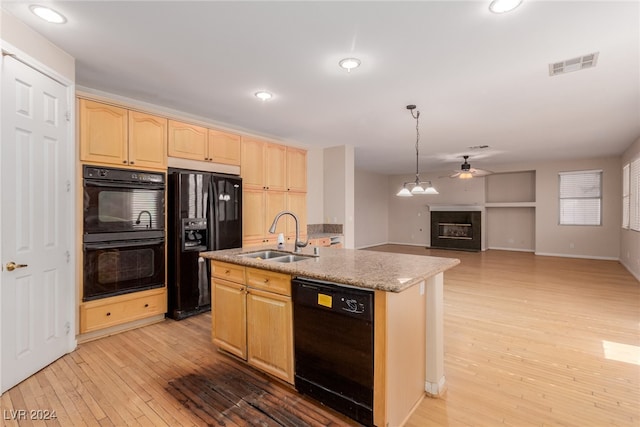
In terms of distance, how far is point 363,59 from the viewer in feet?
8.77

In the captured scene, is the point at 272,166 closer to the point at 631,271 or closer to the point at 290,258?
the point at 290,258

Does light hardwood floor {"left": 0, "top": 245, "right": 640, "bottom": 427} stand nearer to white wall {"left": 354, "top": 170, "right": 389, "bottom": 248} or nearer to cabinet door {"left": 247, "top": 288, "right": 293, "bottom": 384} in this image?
cabinet door {"left": 247, "top": 288, "right": 293, "bottom": 384}

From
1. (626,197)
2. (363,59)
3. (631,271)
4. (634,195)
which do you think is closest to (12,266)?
(363,59)

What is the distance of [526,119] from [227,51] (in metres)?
4.29

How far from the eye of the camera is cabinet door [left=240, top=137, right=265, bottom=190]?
4504 mm

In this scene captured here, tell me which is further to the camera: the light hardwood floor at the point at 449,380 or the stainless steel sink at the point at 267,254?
the stainless steel sink at the point at 267,254

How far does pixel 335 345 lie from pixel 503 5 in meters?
2.42

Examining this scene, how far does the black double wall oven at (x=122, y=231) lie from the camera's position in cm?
297

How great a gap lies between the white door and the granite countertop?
4.20 feet

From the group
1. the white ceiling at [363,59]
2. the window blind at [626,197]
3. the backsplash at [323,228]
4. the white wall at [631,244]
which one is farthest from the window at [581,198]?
the backsplash at [323,228]

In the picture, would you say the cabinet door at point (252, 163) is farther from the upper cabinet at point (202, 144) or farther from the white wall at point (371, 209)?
the white wall at point (371, 209)

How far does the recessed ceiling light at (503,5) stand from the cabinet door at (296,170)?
→ 3.71 metres

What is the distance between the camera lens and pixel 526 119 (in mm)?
4441

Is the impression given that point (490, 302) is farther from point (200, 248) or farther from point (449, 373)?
point (200, 248)
